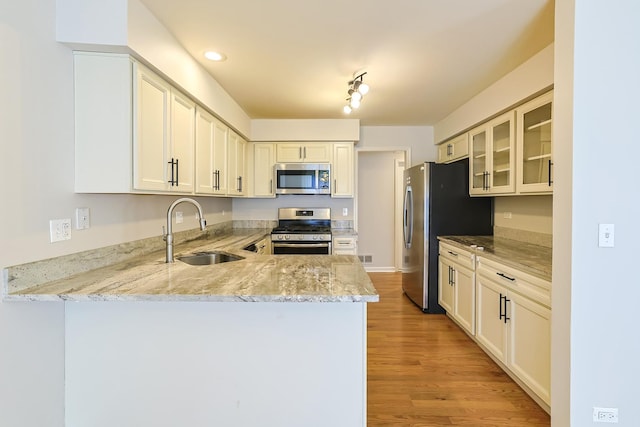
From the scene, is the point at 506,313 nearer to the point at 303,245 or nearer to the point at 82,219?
the point at 303,245

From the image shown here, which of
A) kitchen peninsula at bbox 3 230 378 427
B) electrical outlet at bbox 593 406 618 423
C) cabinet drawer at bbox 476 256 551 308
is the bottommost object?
electrical outlet at bbox 593 406 618 423

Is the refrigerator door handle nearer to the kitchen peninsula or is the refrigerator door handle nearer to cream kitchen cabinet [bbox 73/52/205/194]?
the kitchen peninsula

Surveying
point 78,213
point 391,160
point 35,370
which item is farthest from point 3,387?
point 391,160

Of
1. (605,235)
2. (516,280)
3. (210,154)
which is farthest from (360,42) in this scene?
(516,280)

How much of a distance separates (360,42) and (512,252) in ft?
6.65

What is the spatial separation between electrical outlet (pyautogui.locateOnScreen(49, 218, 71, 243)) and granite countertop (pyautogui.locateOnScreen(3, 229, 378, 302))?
157 millimetres

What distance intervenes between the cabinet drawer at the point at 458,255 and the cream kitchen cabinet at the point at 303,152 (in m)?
1.82

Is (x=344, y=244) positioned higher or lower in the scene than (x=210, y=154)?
lower

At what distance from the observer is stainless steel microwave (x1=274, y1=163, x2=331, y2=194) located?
4.20 meters

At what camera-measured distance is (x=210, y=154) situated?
283 centimetres

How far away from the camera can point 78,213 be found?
5.48 ft

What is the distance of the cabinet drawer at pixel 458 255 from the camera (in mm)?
2906

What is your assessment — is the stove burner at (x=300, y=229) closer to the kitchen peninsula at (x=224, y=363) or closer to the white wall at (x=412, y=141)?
the white wall at (x=412, y=141)

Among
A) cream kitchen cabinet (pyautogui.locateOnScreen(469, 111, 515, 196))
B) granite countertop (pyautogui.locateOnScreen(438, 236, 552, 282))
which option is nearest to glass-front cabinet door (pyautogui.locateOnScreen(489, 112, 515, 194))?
cream kitchen cabinet (pyautogui.locateOnScreen(469, 111, 515, 196))
